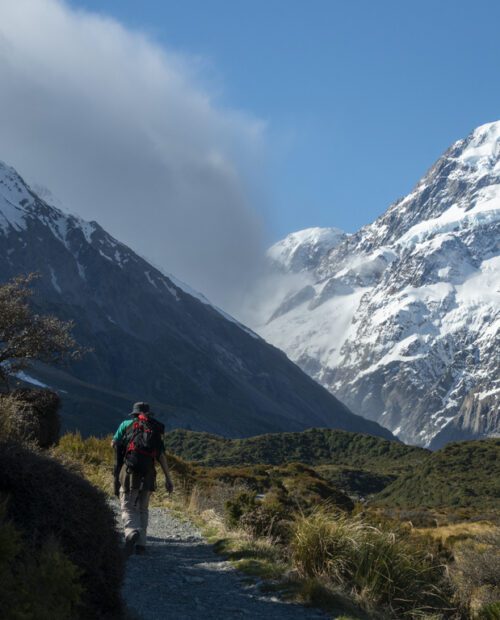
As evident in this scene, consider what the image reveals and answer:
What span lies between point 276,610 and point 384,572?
1.86 m

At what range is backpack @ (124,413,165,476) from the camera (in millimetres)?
11391

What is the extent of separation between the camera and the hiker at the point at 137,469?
37.3 ft

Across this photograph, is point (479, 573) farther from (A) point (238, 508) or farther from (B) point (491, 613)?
(B) point (491, 613)

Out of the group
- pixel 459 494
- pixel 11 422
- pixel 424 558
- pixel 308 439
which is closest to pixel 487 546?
pixel 424 558

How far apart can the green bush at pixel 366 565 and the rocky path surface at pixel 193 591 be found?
2.95ft

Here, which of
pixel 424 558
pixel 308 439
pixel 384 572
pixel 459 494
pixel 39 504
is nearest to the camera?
pixel 39 504

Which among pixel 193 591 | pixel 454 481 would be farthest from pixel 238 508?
pixel 454 481

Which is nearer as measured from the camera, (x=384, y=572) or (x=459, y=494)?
(x=384, y=572)

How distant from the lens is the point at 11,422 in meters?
14.7

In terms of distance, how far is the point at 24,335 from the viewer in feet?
64.3

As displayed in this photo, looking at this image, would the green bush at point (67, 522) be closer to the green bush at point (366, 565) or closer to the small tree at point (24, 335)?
the green bush at point (366, 565)

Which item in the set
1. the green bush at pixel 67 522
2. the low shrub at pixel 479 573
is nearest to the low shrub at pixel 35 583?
the green bush at pixel 67 522

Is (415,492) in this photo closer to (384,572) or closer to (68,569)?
(384,572)

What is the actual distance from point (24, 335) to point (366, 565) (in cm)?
1209
